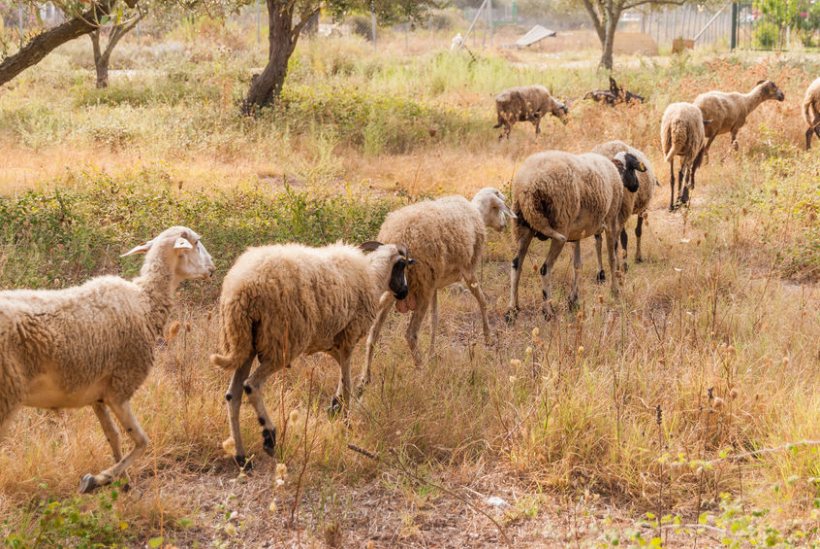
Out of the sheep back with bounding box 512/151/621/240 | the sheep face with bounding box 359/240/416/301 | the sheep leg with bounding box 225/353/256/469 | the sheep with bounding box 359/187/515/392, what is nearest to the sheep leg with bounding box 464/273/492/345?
the sheep with bounding box 359/187/515/392

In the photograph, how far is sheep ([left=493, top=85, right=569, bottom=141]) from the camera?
16.4m

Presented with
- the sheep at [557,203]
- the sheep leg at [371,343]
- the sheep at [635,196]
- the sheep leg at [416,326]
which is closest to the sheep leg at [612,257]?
the sheep at [557,203]

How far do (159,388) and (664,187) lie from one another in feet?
30.3

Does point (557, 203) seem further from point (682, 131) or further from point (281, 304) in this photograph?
point (682, 131)

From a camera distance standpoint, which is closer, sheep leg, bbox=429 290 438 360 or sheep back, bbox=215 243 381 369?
sheep back, bbox=215 243 381 369

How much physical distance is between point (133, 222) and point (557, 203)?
416 cm

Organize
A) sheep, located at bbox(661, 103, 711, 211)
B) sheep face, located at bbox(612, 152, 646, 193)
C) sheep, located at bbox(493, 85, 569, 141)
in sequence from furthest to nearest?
1. sheep, located at bbox(493, 85, 569, 141)
2. sheep, located at bbox(661, 103, 711, 211)
3. sheep face, located at bbox(612, 152, 646, 193)

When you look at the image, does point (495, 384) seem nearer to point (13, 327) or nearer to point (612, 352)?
point (612, 352)

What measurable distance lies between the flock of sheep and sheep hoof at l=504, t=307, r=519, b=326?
0.07 feet

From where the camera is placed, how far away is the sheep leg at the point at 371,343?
20.1 ft

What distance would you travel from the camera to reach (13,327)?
13.5 ft

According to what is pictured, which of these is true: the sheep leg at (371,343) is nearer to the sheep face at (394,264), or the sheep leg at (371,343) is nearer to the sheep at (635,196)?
the sheep face at (394,264)

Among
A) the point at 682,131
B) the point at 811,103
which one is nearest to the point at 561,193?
the point at 682,131

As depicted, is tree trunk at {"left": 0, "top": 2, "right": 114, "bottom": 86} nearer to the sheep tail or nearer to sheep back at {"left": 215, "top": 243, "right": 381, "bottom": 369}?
sheep back at {"left": 215, "top": 243, "right": 381, "bottom": 369}
